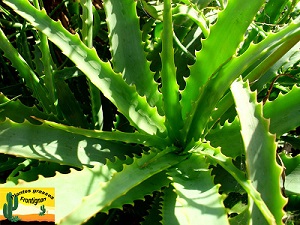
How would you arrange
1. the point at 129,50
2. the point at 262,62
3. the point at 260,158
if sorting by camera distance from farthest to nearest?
the point at 129,50 → the point at 262,62 → the point at 260,158

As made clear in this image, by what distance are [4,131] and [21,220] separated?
136 mm

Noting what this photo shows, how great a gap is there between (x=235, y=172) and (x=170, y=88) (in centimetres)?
17

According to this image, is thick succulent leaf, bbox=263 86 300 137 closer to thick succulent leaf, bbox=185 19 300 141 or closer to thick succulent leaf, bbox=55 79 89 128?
thick succulent leaf, bbox=185 19 300 141

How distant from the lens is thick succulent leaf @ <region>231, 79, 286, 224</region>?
0.51 metres

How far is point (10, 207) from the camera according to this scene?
2.12 feet

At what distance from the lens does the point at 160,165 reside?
628 mm

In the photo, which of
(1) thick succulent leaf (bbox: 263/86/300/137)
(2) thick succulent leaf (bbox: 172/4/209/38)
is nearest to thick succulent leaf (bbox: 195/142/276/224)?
(1) thick succulent leaf (bbox: 263/86/300/137)

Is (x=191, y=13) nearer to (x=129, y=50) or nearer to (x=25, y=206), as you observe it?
(x=129, y=50)

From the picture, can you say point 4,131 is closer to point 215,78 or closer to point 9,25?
point 215,78

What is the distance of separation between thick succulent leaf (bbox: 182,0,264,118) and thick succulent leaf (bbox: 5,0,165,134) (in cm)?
8

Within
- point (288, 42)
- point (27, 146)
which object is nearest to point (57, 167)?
point (27, 146)

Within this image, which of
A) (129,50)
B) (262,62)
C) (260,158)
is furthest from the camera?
(129,50)

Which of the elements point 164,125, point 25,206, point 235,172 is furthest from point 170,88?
point 25,206

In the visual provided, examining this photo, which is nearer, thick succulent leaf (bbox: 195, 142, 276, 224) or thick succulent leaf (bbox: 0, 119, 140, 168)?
thick succulent leaf (bbox: 195, 142, 276, 224)
